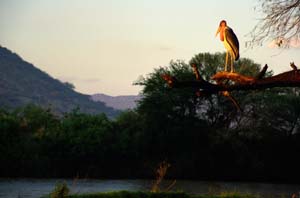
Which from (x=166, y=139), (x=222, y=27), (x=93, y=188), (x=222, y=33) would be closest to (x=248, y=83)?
(x=222, y=33)

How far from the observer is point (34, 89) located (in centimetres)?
15062

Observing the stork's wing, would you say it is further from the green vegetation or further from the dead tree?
the green vegetation

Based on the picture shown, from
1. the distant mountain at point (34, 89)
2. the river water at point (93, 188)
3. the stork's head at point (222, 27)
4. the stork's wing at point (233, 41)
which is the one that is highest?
the distant mountain at point (34, 89)

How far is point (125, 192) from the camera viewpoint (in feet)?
53.5

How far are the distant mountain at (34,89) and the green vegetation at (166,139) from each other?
83844mm

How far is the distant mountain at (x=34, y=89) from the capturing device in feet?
446

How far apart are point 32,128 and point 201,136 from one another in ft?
36.0

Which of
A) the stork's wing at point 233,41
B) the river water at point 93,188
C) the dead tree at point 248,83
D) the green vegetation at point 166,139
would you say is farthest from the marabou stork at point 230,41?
the green vegetation at point 166,139

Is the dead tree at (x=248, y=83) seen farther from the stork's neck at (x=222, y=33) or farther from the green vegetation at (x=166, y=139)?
the green vegetation at (x=166, y=139)

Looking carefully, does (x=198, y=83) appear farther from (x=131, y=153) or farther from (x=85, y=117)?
(x=85, y=117)

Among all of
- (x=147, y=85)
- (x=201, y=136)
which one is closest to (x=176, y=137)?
(x=201, y=136)

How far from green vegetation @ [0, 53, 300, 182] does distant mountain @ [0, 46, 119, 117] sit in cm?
8384

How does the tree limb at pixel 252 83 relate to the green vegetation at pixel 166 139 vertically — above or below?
below

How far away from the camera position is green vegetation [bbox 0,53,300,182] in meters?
40.8
